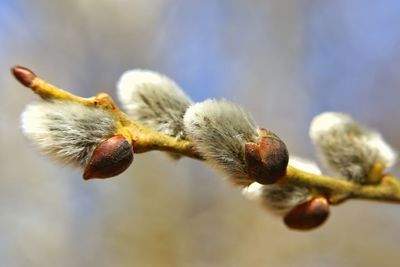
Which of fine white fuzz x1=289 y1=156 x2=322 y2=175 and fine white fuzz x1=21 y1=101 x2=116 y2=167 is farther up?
fine white fuzz x1=289 y1=156 x2=322 y2=175

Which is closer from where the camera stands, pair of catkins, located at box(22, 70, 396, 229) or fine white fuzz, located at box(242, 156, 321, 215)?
pair of catkins, located at box(22, 70, 396, 229)

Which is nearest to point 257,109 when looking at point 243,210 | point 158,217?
point 243,210

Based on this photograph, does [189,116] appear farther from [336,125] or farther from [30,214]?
[30,214]

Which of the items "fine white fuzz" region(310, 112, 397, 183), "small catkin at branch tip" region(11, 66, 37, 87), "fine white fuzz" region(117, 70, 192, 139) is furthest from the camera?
"fine white fuzz" region(310, 112, 397, 183)

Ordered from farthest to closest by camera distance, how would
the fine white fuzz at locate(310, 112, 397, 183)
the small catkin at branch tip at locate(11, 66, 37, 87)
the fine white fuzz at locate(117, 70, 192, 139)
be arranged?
the fine white fuzz at locate(310, 112, 397, 183) → the fine white fuzz at locate(117, 70, 192, 139) → the small catkin at branch tip at locate(11, 66, 37, 87)

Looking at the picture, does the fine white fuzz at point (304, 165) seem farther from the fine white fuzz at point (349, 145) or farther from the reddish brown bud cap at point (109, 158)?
the reddish brown bud cap at point (109, 158)

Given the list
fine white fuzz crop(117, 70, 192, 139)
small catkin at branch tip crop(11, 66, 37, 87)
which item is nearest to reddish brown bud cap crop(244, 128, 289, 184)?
fine white fuzz crop(117, 70, 192, 139)

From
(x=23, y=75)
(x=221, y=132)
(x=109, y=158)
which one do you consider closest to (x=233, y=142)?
(x=221, y=132)

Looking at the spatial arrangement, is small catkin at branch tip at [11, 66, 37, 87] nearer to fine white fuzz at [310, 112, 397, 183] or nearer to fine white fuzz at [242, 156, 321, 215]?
fine white fuzz at [242, 156, 321, 215]
